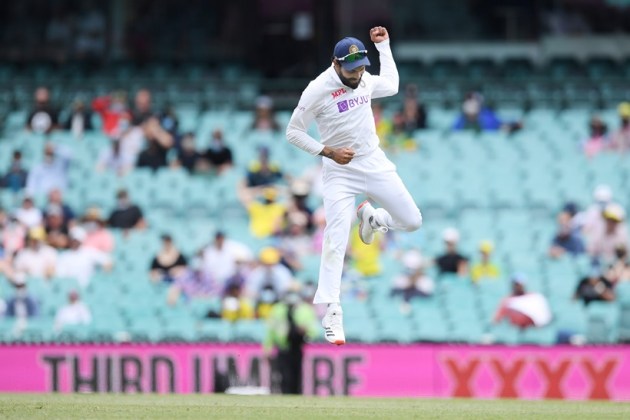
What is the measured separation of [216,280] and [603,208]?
15.5 ft

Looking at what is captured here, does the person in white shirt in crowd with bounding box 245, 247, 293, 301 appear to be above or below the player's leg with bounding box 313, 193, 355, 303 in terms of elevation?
below

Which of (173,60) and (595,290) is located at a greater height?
(173,60)

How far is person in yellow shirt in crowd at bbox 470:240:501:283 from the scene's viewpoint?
16.6 m

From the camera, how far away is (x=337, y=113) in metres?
10.6

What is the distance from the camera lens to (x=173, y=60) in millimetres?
23375

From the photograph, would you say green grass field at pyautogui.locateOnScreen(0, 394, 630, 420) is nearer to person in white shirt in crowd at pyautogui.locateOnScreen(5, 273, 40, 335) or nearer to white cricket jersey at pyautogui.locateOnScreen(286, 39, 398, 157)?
white cricket jersey at pyautogui.locateOnScreen(286, 39, 398, 157)

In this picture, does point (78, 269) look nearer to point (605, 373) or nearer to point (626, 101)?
point (605, 373)

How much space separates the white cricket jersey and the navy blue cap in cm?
19

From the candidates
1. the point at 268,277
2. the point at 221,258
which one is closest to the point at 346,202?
the point at 268,277

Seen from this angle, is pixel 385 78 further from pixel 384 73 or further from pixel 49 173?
pixel 49 173

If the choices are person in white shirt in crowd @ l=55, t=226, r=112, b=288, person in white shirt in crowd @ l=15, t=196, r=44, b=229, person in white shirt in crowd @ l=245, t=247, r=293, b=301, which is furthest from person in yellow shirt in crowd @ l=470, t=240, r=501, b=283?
person in white shirt in crowd @ l=15, t=196, r=44, b=229

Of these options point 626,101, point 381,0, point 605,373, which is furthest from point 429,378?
point 381,0

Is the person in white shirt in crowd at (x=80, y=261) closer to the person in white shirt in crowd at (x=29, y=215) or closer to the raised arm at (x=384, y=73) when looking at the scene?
the person in white shirt in crowd at (x=29, y=215)

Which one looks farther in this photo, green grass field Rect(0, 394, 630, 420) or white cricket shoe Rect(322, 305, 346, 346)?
white cricket shoe Rect(322, 305, 346, 346)
